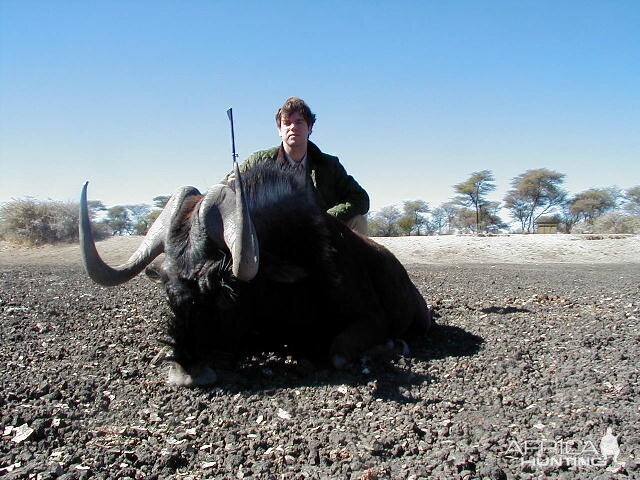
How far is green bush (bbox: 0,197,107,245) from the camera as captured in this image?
24.5 metres

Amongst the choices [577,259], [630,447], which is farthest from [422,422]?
[577,259]

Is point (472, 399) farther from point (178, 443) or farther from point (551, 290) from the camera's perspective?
point (551, 290)

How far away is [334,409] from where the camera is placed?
3172mm

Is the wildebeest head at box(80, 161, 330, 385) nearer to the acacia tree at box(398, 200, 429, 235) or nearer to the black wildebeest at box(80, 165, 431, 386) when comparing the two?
the black wildebeest at box(80, 165, 431, 386)

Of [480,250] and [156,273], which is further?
[480,250]

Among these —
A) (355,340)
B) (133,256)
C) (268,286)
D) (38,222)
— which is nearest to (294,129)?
(268,286)

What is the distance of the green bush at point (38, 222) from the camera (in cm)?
2453

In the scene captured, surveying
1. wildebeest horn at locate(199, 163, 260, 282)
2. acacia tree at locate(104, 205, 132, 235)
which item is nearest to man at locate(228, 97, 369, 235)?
wildebeest horn at locate(199, 163, 260, 282)

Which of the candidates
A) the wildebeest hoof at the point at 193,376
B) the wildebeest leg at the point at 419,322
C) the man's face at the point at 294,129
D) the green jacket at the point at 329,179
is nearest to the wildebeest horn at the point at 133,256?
the wildebeest hoof at the point at 193,376

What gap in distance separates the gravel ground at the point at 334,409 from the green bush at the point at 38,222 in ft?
69.6

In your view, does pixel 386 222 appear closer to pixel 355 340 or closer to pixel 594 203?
pixel 594 203

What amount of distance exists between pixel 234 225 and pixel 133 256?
0.98 meters

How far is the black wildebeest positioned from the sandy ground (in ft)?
48.3

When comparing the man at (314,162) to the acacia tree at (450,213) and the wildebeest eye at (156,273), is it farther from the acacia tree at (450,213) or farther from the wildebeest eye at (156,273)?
the acacia tree at (450,213)
